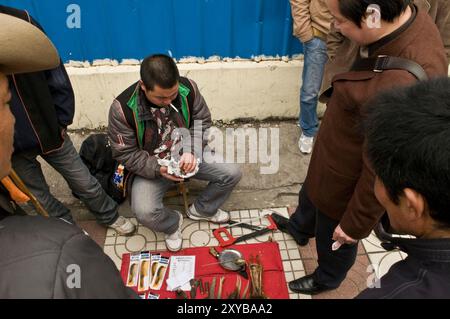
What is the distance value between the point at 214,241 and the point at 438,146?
232 cm

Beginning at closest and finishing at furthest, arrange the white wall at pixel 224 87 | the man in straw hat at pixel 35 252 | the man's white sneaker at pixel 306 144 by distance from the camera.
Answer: the man in straw hat at pixel 35 252 → the white wall at pixel 224 87 → the man's white sneaker at pixel 306 144

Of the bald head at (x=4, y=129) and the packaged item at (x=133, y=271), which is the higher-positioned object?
the bald head at (x=4, y=129)

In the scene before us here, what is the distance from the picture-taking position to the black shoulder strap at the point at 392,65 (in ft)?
5.60

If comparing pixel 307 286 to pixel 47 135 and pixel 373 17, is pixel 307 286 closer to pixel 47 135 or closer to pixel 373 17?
pixel 373 17

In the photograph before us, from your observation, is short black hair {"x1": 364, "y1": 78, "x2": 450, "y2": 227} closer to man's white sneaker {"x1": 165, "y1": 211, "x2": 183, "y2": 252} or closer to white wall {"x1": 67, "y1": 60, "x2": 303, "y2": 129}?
man's white sneaker {"x1": 165, "y1": 211, "x2": 183, "y2": 252}

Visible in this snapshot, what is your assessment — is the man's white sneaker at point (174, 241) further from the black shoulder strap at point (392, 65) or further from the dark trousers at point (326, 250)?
the black shoulder strap at point (392, 65)

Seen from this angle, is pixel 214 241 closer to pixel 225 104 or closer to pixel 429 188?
pixel 225 104

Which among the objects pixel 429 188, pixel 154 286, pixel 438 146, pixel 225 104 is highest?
pixel 438 146

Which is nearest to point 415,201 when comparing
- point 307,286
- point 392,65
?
point 392,65

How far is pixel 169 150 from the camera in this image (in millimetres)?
3039

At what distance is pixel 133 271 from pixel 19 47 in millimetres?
2056

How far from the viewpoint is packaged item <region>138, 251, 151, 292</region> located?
112 inches

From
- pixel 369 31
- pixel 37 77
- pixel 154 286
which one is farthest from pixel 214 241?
pixel 369 31

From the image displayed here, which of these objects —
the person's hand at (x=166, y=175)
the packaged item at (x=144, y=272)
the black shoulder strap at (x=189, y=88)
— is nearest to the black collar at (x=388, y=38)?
the black shoulder strap at (x=189, y=88)
